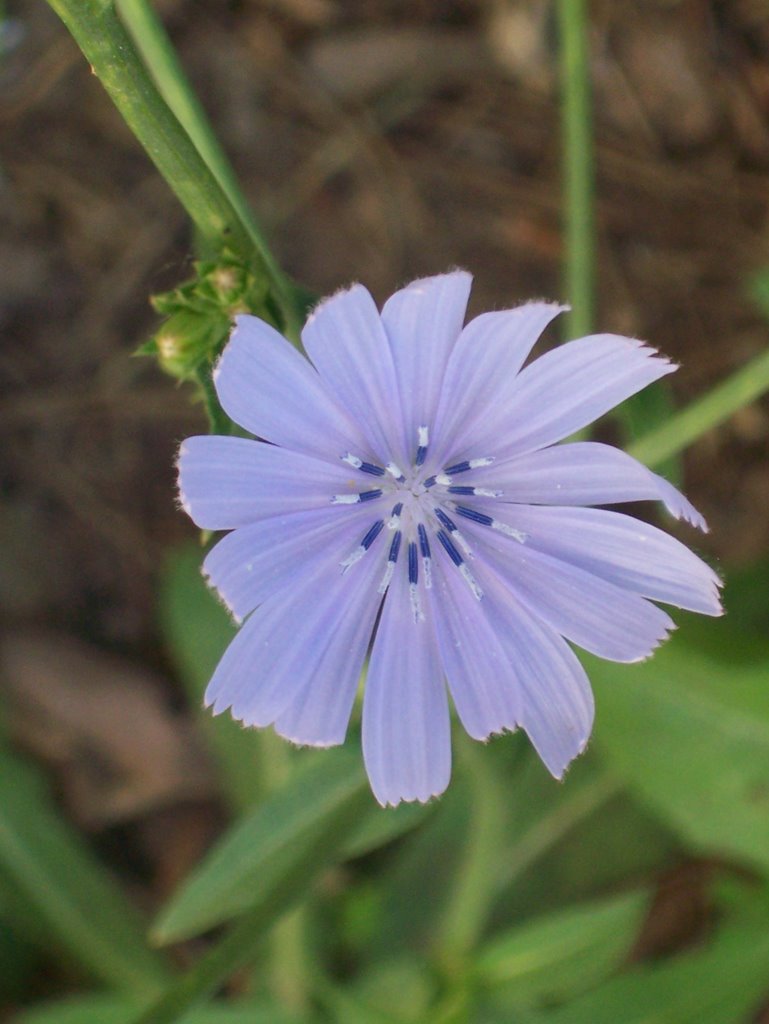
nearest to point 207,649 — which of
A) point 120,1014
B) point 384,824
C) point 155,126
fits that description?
point 120,1014

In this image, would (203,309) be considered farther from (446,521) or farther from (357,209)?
(357,209)

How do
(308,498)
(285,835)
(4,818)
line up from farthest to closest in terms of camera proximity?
(4,818) → (285,835) → (308,498)

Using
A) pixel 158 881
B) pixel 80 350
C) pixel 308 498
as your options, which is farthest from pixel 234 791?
pixel 308 498

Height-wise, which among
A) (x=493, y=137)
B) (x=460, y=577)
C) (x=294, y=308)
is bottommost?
(x=460, y=577)

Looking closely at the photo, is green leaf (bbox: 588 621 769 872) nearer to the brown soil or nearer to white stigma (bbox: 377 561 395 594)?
white stigma (bbox: 377 561 395 594)

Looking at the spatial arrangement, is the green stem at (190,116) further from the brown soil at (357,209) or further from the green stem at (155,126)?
the brown soil at (357,209)

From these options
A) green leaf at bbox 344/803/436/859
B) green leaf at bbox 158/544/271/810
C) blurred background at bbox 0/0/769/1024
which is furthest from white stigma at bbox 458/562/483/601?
blurred background at bbox 0/0/769/1024

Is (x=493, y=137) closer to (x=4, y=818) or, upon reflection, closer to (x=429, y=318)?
(x=429, y=318)

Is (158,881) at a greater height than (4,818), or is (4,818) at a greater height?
(4,818)
